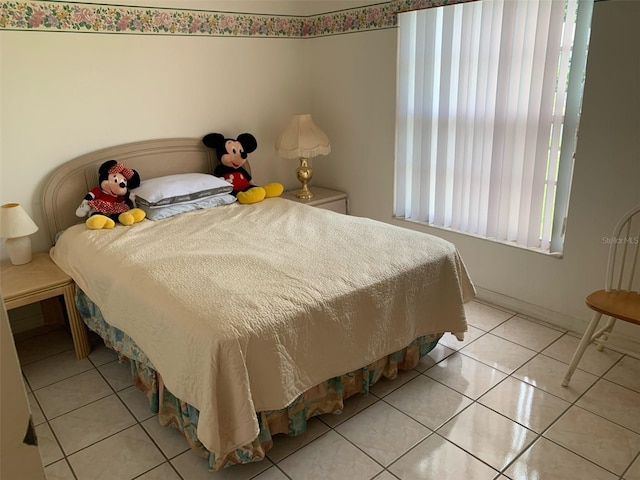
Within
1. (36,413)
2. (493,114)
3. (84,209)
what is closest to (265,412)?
(36,413)

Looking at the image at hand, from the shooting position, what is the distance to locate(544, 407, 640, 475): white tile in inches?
74.9

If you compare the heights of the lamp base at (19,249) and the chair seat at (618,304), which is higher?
the lamp base at (19,249)

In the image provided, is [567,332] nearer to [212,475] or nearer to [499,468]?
[499,468]

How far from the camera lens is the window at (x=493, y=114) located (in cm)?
258

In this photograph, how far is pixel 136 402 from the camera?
2.31m

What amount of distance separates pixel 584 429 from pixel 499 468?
475 millimetres

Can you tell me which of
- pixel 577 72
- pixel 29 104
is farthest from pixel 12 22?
pixel 577 72

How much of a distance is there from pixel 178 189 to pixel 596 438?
2.54m

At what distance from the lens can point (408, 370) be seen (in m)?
2.50

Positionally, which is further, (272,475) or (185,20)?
(185,20)

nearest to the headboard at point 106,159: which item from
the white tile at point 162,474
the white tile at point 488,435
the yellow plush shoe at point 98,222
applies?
the yellow plush shoe at point 98,222

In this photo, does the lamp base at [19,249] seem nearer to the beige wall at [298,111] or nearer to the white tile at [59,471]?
the beige wall at [298,111]

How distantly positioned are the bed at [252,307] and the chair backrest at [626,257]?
0.69 meters

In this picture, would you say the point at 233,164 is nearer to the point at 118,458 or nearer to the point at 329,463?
the point at 118,458
